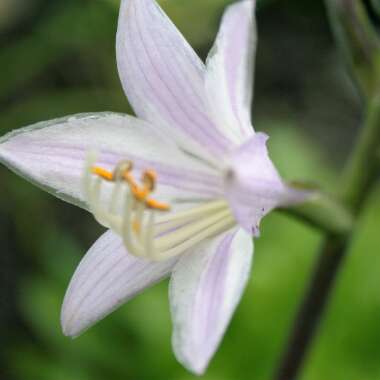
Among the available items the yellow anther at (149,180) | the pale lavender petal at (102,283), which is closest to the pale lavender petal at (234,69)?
the yellow anther at (149,180)

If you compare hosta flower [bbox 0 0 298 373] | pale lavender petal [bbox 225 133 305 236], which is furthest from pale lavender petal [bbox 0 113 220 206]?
pale lavender petal [bbox 225 133 305 236]

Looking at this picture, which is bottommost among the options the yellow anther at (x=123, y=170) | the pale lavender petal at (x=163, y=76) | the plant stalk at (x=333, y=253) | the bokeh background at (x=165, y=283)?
the bokeh background at (x=165, y=283)

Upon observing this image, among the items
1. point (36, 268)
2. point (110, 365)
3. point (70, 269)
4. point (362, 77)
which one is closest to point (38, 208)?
point (36, 268)

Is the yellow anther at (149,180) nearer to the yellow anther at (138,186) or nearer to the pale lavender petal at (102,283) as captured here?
the yellow anther at (138,186)

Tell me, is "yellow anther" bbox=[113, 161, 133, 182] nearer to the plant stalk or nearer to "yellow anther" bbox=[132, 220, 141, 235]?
"yellow anther" bbox=[132, 220, 141, 235]

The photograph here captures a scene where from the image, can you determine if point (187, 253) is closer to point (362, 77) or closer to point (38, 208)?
point (362, 77)

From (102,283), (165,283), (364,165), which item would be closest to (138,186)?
(102,283)
